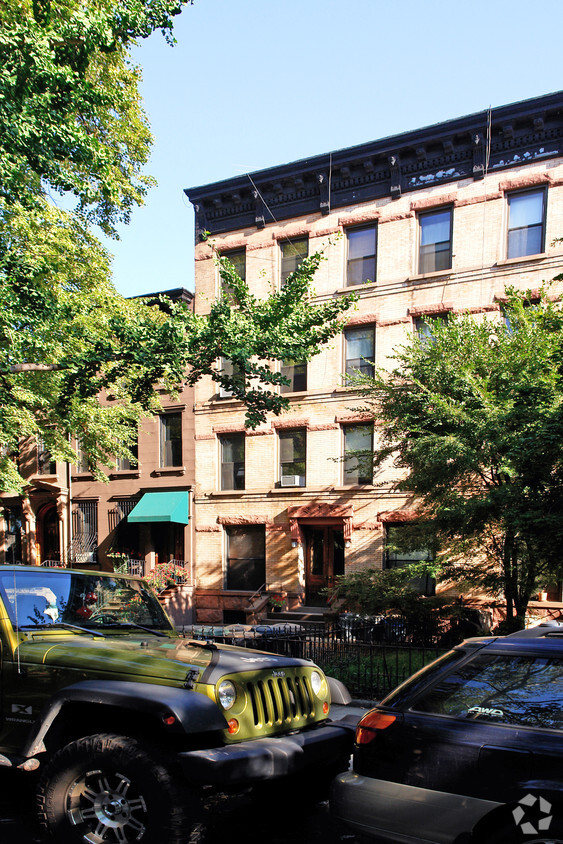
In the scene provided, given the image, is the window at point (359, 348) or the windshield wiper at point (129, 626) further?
the window at point (359, 348)

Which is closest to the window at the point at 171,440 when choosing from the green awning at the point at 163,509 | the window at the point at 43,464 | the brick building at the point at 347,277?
the brick building at the point at 347,277

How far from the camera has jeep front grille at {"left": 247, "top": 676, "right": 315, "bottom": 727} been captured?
15.0ft

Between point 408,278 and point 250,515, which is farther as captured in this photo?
point 250,515

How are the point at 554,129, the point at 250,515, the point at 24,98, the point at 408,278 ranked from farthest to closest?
the point at 250,515 → the point at 408,278 → the point at 554,129 → the point at 24,98

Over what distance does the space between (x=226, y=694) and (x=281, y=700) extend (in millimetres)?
603

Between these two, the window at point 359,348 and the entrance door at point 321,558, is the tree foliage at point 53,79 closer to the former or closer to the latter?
the window at point 359,348

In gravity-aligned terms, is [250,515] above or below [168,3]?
below

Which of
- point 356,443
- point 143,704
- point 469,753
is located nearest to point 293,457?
point 356,443

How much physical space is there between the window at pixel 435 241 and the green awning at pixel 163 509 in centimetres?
1175

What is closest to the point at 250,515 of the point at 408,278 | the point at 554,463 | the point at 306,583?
the point at 306,583

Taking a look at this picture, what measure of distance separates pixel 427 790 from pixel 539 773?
67 centimetres

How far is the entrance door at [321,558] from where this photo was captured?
2180cm

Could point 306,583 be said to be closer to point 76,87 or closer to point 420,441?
point 420,441

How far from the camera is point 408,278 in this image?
21000mm
